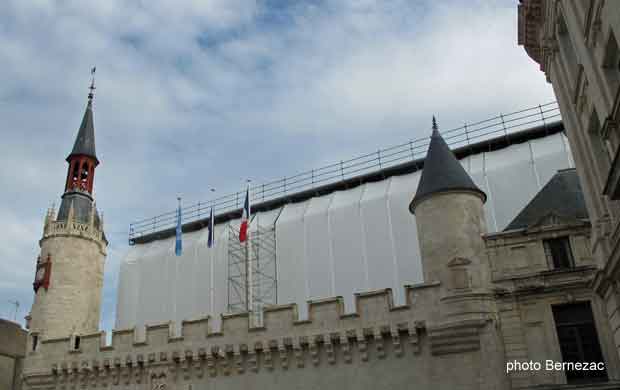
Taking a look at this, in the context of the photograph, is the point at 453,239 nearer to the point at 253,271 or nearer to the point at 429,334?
the point at 429,334

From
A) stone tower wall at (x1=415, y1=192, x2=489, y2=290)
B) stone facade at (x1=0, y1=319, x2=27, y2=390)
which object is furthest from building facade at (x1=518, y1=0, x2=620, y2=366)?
stone facade at (x1=0, y1=319, x2=27, y2=390)

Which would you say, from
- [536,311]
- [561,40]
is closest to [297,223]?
[536,311]

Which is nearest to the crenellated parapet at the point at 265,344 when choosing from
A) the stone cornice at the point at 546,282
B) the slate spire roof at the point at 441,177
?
the stone cornice at the point at 546,282

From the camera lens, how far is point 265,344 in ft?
61.8

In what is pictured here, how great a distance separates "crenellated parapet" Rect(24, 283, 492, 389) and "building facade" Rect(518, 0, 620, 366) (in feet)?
14.8

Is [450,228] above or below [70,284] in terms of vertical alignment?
below

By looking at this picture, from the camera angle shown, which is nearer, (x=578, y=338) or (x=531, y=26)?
(x=578, y=338)

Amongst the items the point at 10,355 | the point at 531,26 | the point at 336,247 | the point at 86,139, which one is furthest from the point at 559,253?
the point at 86,139

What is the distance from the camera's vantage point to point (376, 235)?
29406mm

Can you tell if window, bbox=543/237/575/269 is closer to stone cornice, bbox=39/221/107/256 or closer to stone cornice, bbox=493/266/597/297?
stone cornice, bbox=493/266/597/297

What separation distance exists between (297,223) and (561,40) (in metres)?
19.6

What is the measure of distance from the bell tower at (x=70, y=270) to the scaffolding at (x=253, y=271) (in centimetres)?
733

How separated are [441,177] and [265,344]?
807cm

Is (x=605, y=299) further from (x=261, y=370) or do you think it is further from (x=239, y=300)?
(x=239, y=300)
